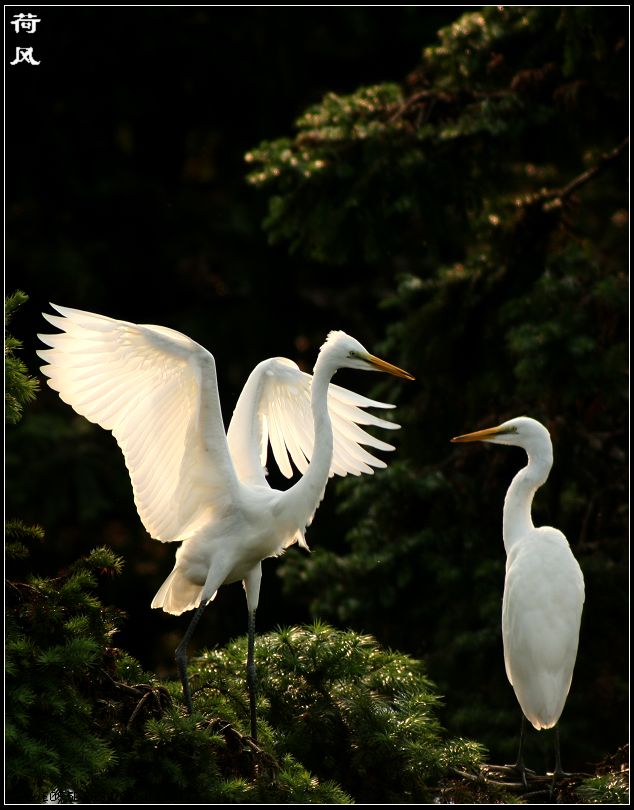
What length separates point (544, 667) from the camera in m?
4.43

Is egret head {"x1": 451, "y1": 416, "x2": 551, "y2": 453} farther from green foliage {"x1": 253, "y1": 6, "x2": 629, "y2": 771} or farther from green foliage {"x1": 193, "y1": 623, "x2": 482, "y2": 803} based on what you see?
green foliage {"x1": 193, "y1": 623, "x2": 482, "y2": 803}

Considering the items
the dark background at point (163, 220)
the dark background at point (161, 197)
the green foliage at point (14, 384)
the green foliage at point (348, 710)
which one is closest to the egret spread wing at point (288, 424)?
the green foliage at point (348, 710)

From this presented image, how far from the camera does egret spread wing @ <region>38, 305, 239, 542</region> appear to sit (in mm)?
3979

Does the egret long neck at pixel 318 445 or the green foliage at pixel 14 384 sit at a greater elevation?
the green foliage at pixel 14 384

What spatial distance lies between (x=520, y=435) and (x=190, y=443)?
53.6 inches

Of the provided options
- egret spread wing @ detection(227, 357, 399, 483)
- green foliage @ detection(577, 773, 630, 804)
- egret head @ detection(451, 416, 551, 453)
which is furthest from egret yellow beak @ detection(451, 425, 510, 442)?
green foliage @ detection(577, 773, 630, 804)

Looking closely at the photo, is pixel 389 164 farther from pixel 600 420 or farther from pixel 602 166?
pixel 600 420

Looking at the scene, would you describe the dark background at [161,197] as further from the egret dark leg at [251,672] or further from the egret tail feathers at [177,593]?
the egret dark leg at [251,672]

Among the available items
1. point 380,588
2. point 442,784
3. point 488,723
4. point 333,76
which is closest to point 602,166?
point 380,588

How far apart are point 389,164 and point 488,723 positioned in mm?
2531

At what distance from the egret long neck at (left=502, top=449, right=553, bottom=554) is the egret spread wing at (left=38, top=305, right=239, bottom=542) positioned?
1.16m

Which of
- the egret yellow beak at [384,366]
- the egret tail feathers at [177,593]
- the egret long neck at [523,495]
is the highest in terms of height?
the egret yellow beak at [384,366]

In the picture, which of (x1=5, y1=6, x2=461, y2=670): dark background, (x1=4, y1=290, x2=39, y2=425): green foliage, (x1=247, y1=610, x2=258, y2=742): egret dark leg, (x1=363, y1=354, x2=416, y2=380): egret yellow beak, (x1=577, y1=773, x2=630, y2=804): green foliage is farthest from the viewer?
(x1=5, y1=6, x2=461, y2=670): dark background

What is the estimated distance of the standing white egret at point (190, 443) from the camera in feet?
13.1
